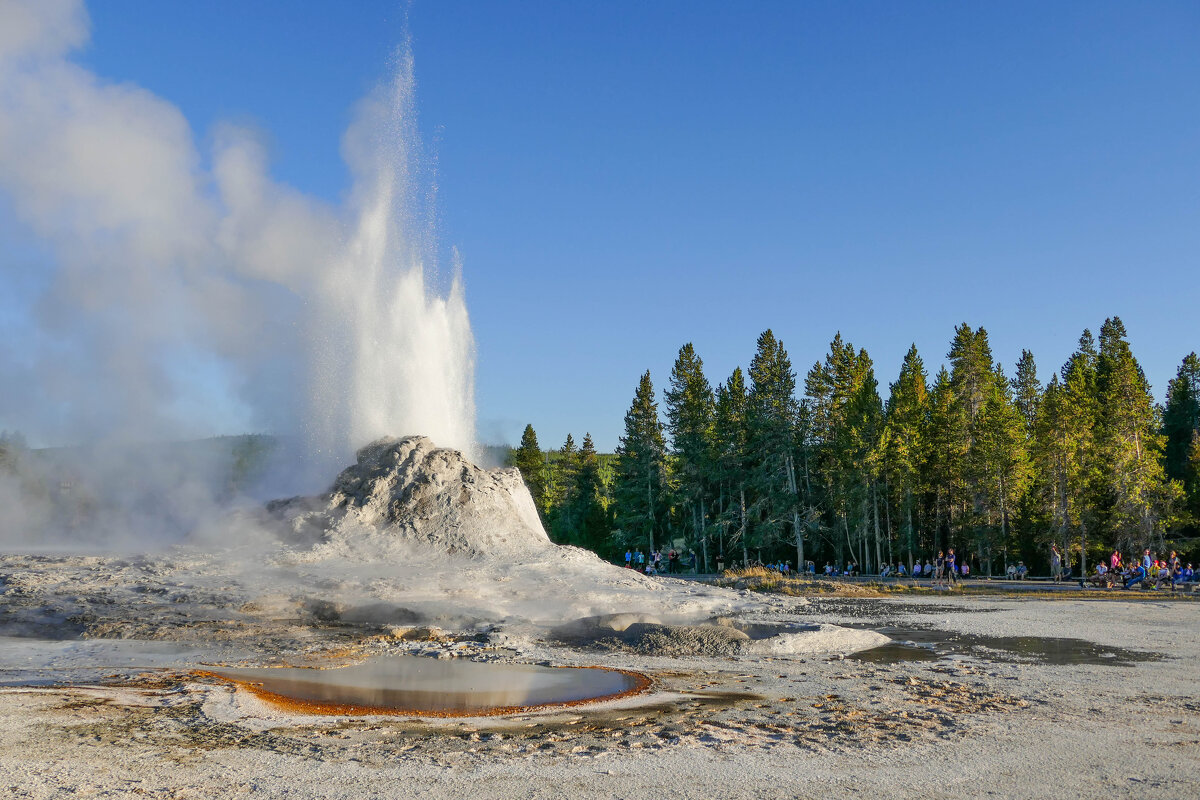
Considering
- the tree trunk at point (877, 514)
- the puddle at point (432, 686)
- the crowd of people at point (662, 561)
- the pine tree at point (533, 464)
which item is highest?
the pine tree at point (533, 464)

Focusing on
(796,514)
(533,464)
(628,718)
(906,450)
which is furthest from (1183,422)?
(628,718)

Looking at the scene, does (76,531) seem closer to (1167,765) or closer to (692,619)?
(692,619)

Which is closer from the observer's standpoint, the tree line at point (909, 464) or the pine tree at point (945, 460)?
the tree line at point (909, 464)

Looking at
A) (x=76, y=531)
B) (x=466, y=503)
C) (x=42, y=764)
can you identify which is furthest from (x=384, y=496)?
(x=42, y=764)

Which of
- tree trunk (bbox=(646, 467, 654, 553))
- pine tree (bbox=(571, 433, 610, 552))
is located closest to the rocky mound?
tree trunk (bbox=(646, 467, 654, 553))

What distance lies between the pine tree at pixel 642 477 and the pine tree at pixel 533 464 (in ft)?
42.0

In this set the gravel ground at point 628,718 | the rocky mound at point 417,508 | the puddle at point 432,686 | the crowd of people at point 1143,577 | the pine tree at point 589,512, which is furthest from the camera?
the pine tree at point 589,512

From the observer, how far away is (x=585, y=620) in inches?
625

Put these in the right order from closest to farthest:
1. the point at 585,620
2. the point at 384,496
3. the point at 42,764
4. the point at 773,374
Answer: the point at 42,764
the point at 585,620
the point at 384,496
the point at 773,374

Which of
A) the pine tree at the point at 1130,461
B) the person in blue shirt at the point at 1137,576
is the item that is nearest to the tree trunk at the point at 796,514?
the pine tree at the point at 1130,461

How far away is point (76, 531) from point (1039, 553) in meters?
42.2

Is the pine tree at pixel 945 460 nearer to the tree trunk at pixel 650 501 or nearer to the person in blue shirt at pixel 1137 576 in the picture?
the person in blue shirt at pixel 1137 576

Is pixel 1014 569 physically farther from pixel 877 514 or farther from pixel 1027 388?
pixel 1027 388

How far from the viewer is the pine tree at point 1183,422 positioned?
48969 millimetres
